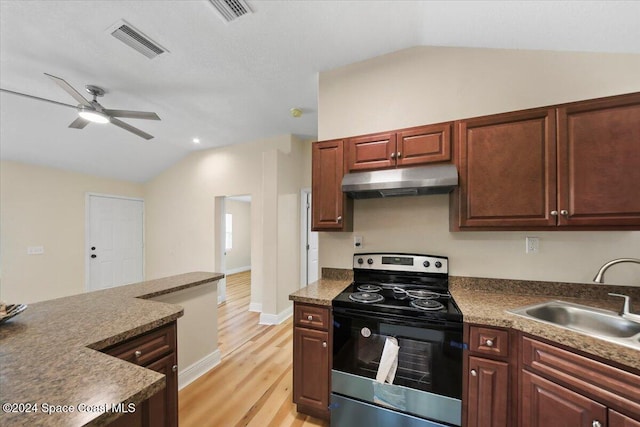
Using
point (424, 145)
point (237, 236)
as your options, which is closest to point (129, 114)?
point (424, 145)

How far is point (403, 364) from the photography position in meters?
1.54

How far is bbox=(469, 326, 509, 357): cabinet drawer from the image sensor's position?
4.49 ft

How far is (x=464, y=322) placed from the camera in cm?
142

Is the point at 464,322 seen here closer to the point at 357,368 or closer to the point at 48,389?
the point at 357,368

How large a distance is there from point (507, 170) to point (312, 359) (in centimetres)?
192

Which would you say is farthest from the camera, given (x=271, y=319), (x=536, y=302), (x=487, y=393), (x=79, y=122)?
(x=271, y=319)

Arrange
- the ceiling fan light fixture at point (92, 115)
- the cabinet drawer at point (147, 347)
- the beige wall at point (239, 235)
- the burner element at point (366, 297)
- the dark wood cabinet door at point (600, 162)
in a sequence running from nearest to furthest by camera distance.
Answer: the cabinet drawer at point (147, 347)
the dark wood cabinet door at point (600, 162)
the burner element at point (366, 297)
the ceiling fan light fixture at point (92, 115)
the beige wall at point (239, 235)

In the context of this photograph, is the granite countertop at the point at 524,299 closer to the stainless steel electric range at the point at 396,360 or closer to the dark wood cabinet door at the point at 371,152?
the stainless steel electric range at the point at 396,360

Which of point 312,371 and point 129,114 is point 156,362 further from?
point 129,114

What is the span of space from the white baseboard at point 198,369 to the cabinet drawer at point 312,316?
1329 millimetres

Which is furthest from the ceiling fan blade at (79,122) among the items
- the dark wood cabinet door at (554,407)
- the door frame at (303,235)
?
the dark wood cabinet door at (554,407)

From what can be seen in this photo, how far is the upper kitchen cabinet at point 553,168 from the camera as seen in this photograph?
1.43 metres

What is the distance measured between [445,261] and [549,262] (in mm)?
702

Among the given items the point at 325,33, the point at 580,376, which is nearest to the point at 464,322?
the point at 580,376
